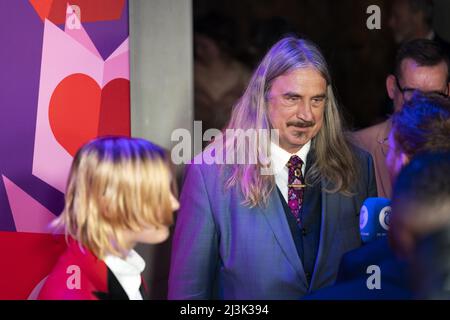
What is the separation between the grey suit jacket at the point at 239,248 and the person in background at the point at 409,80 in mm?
562

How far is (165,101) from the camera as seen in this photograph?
3510 millimetres

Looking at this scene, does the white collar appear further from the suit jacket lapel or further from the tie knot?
the suit jacket lapel

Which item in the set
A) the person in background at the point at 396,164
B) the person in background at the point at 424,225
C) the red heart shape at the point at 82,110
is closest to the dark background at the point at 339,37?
the red heart shape at the point at 82,110

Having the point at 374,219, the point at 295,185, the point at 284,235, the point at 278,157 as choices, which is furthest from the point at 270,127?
the point at 374,219

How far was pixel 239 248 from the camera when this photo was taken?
9.90 feet

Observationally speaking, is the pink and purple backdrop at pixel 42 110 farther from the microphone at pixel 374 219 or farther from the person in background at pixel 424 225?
the person in background at pixel 424 225

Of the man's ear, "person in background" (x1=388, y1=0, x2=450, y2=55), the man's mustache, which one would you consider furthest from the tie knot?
"person in background" (x1=388, y1=0, x2=450, y2=55)

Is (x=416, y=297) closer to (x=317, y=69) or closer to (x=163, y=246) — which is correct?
(x=317, y=69)

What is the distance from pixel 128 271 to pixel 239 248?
0.73 metres

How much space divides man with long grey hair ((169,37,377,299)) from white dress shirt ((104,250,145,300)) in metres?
0.62

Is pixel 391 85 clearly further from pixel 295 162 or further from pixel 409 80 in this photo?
pixel 295 162

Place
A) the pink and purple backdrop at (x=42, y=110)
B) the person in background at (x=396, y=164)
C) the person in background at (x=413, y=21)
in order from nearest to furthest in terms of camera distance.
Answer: the person in background at (x=396, y=164) < the pink and purple backdrop at (x=42, y=110) < the person in background at (x=413, y=21)

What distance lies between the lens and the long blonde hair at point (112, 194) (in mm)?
2340

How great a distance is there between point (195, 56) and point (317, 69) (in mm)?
690
